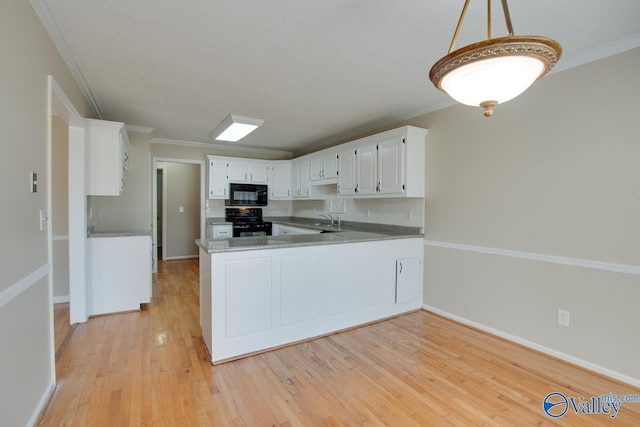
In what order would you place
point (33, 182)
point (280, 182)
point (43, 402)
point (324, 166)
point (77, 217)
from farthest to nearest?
point (280, 182)
point (324, 166)
point (77, 217)
point (43, 402)
point (33, 182)

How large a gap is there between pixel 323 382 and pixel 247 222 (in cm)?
412

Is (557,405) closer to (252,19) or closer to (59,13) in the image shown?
(252,19)

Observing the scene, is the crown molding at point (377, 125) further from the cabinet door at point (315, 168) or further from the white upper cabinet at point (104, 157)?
the white upper cabinet at point (104, 157)

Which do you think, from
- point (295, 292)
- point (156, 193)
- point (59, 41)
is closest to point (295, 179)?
point (156, 193)

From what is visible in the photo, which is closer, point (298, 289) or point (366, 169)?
point (298, 289)

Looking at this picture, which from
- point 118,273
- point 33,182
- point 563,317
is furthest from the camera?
point 118,273

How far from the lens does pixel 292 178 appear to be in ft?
20.1

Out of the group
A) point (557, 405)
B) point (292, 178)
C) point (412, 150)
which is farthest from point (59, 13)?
point (292, 178)

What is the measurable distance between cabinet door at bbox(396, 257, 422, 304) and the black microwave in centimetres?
337

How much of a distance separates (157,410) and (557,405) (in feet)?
8.42

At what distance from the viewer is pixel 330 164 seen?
15.8ft

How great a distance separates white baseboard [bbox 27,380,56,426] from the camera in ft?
5.54

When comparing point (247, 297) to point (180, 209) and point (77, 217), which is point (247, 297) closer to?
point (77, 217)

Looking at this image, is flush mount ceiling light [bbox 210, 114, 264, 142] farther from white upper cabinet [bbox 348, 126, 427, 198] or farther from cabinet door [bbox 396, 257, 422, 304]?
cabinet door [bbox 396, 257, 422, 304]
